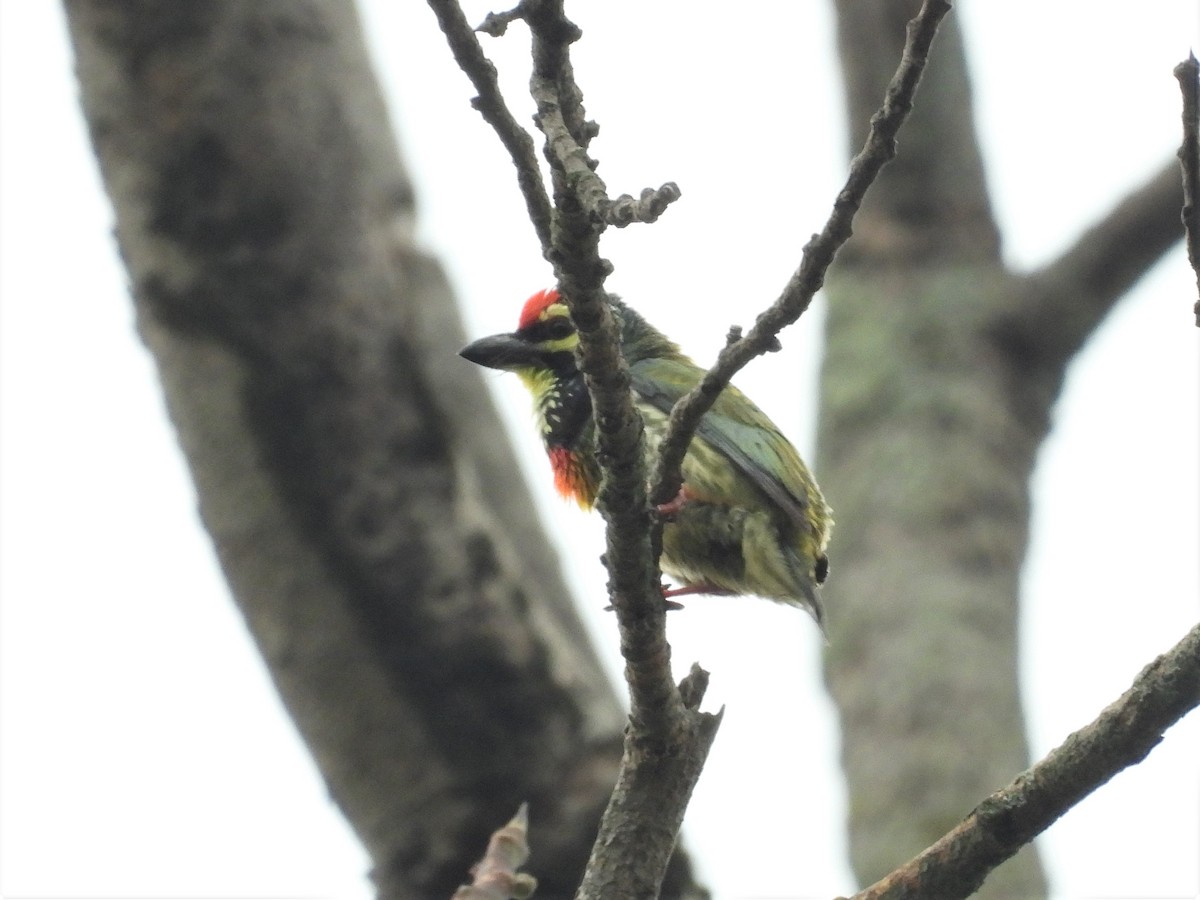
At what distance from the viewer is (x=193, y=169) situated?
5.33 metres

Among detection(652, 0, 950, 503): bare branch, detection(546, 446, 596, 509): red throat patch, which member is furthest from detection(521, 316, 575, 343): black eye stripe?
detection(652, 0, 950, 503): bare branch

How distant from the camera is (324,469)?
534cm

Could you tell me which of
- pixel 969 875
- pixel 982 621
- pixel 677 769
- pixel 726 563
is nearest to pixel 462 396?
pixel 726 563

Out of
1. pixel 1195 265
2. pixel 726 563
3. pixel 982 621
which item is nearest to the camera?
pixel 1195 265

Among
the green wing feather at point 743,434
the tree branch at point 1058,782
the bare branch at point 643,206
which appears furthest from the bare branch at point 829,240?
the green wing feather at point 743,434

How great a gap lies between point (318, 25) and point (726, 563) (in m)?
2.40

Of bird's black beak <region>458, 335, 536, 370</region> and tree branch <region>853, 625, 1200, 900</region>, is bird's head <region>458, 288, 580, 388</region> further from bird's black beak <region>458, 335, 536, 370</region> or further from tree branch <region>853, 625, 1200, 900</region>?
tree branch <region>853, 625, 1200, 900</region>

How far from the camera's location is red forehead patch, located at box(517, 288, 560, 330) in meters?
5.27

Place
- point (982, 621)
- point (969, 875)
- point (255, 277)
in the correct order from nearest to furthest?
point (969, 875) → point (255, 277) → point (982, 621)

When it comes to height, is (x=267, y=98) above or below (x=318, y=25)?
below

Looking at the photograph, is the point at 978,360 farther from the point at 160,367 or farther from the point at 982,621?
the point at 160,367

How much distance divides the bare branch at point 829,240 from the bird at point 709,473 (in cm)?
164

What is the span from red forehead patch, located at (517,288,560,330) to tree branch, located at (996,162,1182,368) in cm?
281

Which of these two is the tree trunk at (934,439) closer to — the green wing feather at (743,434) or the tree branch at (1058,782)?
the green wing feather at (743,434)
